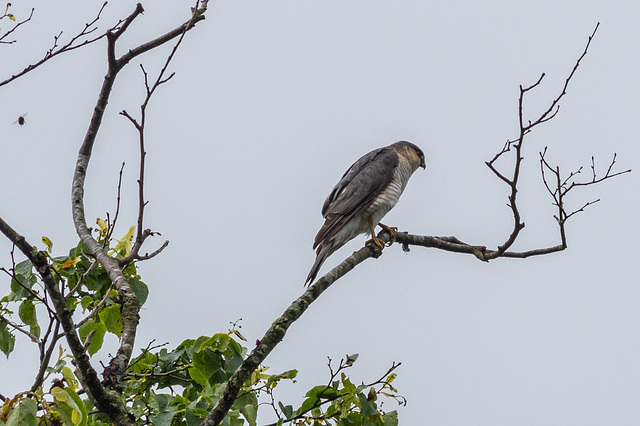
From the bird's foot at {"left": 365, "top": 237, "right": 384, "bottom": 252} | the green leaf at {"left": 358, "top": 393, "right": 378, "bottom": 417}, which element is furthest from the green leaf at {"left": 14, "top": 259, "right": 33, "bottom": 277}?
the bird's foot at {"left": 365, "top": 237, "right": 384, "bottom": 252}

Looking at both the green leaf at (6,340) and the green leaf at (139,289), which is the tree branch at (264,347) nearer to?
the green leaf at (139,289)

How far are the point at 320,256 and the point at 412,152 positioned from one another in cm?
297

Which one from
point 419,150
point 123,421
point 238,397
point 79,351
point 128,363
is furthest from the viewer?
point 419,150

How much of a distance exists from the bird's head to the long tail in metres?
2.36

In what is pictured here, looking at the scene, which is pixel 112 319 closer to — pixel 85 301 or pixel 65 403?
pixel 85 301

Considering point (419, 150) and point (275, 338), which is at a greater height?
point (419, 150)

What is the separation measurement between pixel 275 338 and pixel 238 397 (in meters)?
0.36

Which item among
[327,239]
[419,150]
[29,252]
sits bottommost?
[29,252]

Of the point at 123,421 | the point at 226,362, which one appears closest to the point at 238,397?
the point at 226,362

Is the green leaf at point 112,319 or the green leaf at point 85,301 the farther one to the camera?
the green leaf at point 85,301

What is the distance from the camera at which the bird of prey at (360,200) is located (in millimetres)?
6648

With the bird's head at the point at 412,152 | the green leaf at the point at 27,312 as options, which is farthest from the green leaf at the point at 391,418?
the bird's head at the point at 412,152

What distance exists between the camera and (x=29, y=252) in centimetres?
290

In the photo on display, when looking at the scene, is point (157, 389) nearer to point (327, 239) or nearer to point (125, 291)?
point (125, 291)
